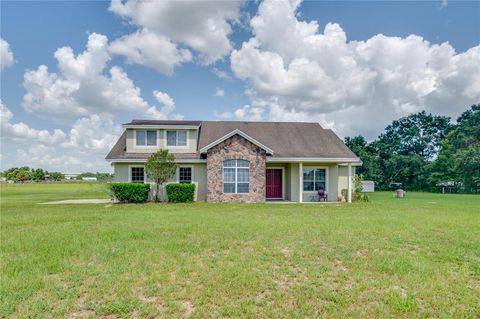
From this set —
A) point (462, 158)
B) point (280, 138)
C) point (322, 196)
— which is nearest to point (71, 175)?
point (280, 138)

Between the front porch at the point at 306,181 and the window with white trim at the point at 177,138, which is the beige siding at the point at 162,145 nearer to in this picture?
the window with white trim at the point at 177,138

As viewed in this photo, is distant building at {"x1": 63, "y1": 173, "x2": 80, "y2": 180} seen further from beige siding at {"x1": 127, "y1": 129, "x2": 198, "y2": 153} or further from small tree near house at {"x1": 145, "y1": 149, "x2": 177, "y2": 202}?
small tree near house at {"x1": 145, "y1": 149, "x2": 177, "y2": 202}

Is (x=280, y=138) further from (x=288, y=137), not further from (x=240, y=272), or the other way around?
(x=240, y=272)

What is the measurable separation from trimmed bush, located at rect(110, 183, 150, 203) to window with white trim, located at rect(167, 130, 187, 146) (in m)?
3.70

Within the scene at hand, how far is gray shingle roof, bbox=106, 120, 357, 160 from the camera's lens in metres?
19.8

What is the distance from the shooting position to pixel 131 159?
1866 centimetres

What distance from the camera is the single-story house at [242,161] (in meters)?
18.6

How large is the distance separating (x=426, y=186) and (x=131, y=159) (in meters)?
38.1

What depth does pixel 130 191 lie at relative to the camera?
17906 mm

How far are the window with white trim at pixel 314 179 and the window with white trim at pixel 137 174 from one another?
11.1 meters

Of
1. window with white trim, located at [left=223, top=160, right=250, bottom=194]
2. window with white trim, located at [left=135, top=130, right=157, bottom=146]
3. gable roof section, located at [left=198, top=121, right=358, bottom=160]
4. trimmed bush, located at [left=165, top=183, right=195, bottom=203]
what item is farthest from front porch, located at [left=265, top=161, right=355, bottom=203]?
window with white trim, located at [left=135, top=130, right=157, bottom=146]

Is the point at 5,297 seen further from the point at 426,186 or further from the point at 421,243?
the point at 426,186

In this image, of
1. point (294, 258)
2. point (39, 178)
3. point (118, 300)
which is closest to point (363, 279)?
point (294, 258)

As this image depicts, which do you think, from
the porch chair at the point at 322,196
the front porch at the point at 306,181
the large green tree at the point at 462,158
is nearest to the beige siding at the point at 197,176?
the front porch at the point at 306,181
